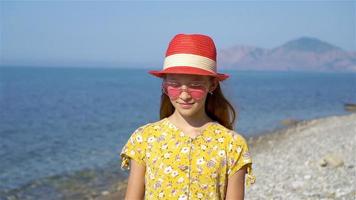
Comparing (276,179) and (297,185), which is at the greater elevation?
(297,185)

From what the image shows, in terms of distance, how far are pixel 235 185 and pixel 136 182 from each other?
0.67m

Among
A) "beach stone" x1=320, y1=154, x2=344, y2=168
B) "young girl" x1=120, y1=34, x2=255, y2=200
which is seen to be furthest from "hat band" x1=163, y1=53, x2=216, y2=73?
"beach stone" x1=320, y1=154, x2=344, y2=168

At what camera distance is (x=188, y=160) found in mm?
3375

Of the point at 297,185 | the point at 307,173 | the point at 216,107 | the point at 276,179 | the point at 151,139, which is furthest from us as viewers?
the point at 307,173

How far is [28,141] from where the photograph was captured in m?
24.3

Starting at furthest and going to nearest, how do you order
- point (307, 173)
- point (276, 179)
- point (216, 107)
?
point (307, 173) → point (276, 179) → point (216, 107)

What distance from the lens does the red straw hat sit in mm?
3377

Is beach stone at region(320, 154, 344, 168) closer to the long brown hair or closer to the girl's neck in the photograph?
the long brown hair

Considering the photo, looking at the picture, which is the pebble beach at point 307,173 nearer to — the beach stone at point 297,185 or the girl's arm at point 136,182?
the beach stone at point 297,185

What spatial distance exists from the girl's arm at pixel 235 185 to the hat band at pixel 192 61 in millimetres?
701

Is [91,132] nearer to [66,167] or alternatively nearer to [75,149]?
[75,149]

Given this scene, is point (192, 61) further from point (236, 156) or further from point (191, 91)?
point (236, 156)

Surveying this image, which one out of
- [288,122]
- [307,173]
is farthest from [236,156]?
[288,122]

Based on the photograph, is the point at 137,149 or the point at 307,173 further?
the point at 307,173
